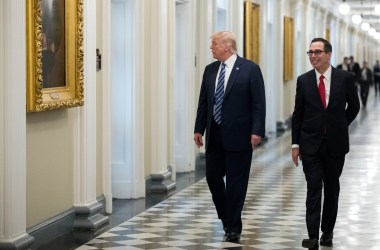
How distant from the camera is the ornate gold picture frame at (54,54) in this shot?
8263 millimetres

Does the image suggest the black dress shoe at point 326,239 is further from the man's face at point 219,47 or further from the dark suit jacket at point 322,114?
the man's face at point 219,47

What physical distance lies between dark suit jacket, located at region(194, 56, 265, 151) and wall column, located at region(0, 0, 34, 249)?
6.28ft

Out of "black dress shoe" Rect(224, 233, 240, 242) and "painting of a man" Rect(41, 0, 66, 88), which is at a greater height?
"painting of a man" Rect(41, 0, 66, 88)

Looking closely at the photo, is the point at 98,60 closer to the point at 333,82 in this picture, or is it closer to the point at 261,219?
the point at 261,219

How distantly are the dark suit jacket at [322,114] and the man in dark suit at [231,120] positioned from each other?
1.46ft

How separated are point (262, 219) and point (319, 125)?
2.36 m

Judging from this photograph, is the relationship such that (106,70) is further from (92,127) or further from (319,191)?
(319,191)

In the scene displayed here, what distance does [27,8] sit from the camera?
8156 millimetres

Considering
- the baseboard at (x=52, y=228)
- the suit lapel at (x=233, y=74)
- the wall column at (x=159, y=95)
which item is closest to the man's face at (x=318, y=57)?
the suit lapel at (x=233, y=74)

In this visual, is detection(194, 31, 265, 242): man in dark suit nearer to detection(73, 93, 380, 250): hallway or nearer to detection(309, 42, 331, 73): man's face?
detection(73, 93, 380, 250): hallway

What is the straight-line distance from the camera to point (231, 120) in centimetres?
891

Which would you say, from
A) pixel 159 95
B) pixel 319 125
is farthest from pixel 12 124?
pixel 159 95

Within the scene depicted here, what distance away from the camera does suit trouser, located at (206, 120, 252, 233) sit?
29.3 ft

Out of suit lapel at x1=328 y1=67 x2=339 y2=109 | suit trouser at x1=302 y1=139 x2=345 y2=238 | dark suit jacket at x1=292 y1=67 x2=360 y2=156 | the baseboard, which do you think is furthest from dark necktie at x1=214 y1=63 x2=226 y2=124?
the baseboard
